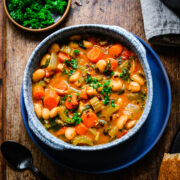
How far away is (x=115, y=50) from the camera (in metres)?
3.05

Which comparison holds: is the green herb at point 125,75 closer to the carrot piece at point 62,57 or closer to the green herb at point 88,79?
the green herb at point 88,79

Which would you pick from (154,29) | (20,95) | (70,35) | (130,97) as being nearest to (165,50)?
(154,29)

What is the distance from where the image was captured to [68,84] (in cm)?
303

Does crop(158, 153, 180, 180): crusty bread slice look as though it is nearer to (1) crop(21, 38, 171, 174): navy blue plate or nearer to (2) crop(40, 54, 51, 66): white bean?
(1) crop(21, 38, 171, 174): navy blue plate

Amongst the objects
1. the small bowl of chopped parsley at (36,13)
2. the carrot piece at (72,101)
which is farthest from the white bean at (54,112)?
the small bowl of chopped parsley at (36,13)

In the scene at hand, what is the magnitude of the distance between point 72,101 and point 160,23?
1.37 m

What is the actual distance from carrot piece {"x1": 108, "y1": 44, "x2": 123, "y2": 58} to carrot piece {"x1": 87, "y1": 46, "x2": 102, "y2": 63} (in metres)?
0.12

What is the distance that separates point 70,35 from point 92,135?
1.15 metres

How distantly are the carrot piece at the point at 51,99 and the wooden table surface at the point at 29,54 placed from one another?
1.86 ft

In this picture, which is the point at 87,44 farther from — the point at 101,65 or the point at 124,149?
the point at 124,149

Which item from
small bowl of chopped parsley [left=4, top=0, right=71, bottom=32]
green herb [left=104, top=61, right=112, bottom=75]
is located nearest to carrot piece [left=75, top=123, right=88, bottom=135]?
green herb [left=104, top=61, right=112, bottom=75]

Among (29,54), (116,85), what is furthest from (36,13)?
(116,85)

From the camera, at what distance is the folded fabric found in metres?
3.20

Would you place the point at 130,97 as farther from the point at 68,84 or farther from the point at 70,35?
the point at 70,35
